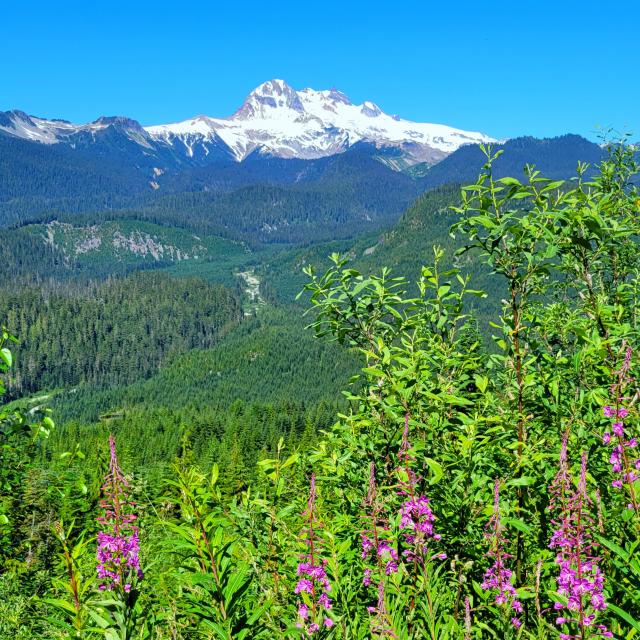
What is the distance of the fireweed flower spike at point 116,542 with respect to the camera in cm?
313

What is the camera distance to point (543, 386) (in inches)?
186

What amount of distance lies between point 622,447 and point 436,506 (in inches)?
56.8

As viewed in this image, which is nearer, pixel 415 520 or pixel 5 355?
pixel 415 520

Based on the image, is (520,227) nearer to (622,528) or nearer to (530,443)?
(530,443)

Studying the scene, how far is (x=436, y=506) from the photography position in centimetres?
422

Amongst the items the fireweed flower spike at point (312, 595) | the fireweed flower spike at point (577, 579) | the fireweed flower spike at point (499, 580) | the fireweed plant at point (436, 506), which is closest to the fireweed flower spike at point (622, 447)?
the fireweed plant at point (436, 506)

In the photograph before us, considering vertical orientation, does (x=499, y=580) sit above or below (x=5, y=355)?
below

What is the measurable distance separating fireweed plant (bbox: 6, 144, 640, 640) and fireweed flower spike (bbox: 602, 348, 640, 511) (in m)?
0.02

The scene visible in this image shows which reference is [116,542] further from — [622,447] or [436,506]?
[622,447]

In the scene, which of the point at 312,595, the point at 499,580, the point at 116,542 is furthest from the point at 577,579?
the point at 116,542

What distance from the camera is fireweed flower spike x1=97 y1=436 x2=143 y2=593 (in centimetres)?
313

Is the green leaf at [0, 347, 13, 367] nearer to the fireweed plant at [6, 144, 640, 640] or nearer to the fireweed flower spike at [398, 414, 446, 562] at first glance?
the fireweed plant at [6, 144, 640, 640]

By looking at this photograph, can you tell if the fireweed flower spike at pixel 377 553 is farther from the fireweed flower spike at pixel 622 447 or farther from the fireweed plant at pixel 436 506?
the fireweed flower spike at pixel 622 447

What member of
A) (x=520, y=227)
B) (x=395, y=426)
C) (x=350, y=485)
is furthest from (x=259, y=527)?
(x=520, y=227)
